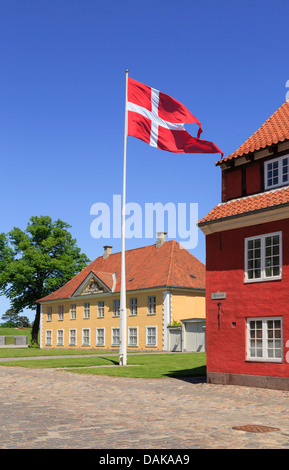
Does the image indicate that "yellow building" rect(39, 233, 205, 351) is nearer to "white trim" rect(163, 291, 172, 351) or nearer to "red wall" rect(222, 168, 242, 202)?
"white trim" rect(163, 291, 172, 351)

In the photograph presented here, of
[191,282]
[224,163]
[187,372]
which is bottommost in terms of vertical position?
[187,372]

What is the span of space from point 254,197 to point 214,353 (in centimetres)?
516

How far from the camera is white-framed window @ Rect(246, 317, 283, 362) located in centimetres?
1576

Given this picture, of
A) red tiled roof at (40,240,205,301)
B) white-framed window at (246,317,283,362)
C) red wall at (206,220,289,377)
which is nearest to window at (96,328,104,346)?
red tiled roof at (40,240,205,301)

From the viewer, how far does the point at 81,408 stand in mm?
11414

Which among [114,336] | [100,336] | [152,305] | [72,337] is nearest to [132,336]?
[114,336]

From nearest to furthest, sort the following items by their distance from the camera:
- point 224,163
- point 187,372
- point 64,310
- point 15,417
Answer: point 15,417 → point 224,163 → point 187,372 → point 64,310

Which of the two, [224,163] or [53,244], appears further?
[53,244]

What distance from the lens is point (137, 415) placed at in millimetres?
10320

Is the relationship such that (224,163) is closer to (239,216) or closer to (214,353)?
(239,216)

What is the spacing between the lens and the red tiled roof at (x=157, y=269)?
46.4m

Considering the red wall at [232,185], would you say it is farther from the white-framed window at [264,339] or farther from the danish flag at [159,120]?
the white-framed window at [264,339]

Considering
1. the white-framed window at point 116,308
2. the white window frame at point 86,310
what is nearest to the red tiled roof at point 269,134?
the white-framed window at point 116,308
